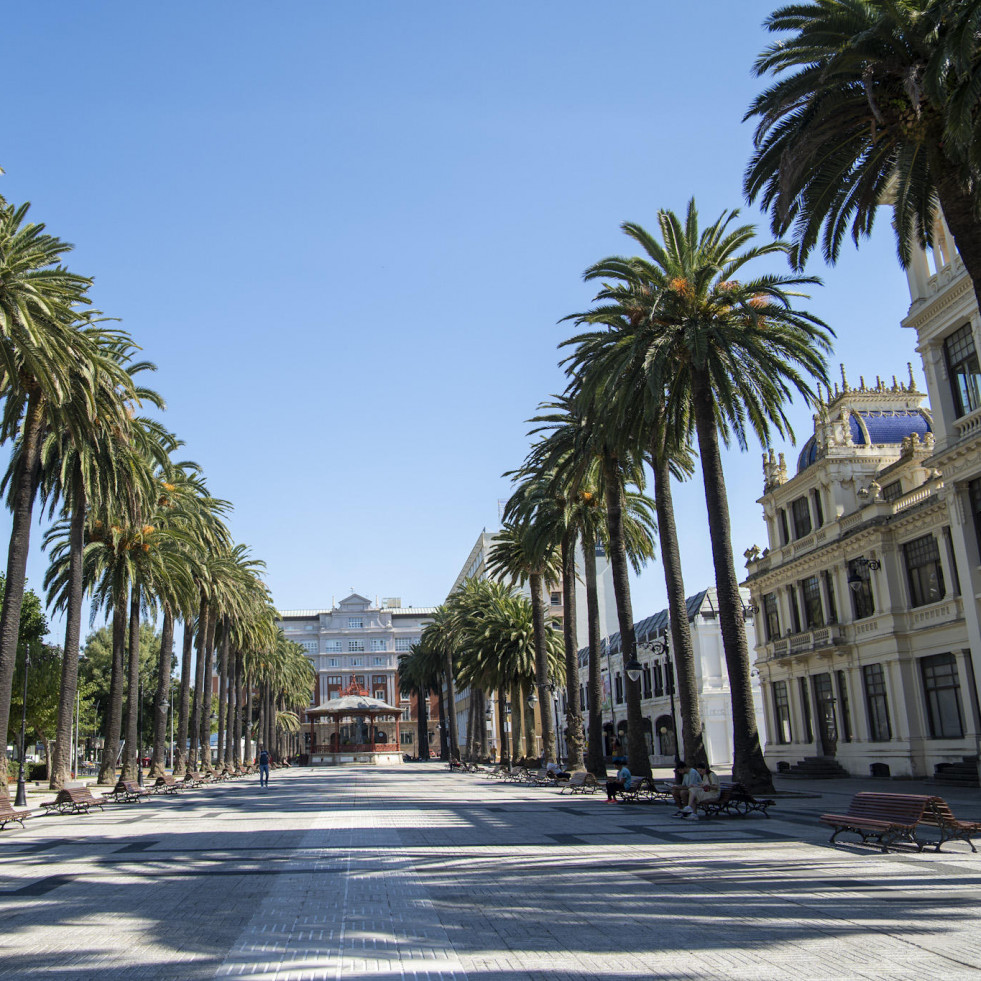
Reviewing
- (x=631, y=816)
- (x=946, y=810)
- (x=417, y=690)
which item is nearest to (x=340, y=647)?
(x=417, y=690)

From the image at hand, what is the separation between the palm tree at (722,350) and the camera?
2462 centimetres

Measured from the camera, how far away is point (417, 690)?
105250mm

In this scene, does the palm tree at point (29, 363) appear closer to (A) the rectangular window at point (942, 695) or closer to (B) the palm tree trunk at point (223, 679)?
(A) the rectangular window at point (942, 695)

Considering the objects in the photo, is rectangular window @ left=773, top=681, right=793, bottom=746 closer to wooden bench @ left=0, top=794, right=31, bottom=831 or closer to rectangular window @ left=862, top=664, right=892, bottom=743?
rectangular window @ left=862, top=664, right=892, bottom=743

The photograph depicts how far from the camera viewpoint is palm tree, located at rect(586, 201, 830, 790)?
24.6 metres

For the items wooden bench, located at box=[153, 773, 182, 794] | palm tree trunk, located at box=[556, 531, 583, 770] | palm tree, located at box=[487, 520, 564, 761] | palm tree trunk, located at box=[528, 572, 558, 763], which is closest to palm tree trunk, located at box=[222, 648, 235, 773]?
wooden bench, located at box=[153, 773, 182, 794]

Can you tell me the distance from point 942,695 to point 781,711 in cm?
1361

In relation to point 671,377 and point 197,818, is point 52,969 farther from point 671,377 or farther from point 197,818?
point 671,377

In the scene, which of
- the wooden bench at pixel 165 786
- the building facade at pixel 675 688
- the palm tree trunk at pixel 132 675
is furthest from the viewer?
the building facade at pixel 675 688

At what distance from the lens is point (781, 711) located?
45.9 metres

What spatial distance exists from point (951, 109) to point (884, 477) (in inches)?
1033

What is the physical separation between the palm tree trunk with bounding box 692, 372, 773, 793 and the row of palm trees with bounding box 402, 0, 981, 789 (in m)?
0.06

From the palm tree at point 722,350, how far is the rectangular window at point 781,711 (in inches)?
850

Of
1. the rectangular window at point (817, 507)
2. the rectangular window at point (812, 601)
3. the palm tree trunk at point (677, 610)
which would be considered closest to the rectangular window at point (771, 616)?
the rectangular window at point (812, 601)
